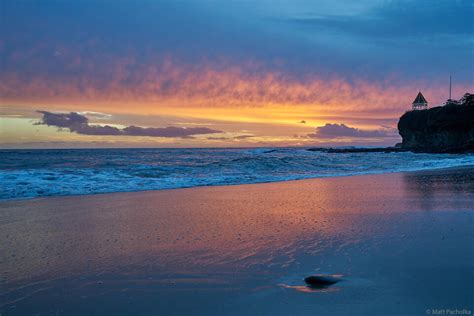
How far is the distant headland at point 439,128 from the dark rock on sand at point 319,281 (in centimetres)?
5982

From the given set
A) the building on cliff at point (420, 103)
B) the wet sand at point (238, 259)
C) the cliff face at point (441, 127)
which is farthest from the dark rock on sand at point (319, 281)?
the building on cliff at point (420, 103)

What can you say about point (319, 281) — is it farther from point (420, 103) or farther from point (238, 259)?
point (420, 103)

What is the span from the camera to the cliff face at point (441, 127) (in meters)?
64.1

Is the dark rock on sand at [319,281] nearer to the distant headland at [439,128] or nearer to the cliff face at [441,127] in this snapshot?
the distant headland at [439,128]

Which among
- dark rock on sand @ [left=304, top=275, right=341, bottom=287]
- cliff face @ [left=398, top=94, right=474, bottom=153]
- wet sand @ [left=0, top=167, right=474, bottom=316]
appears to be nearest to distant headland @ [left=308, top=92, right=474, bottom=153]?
cliff face @ [left=398, top=94, right=474, bottom=153]

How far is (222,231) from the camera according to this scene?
6.77 m

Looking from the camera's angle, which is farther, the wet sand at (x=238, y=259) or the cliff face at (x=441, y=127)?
the cliff face at (x=441, y=127)

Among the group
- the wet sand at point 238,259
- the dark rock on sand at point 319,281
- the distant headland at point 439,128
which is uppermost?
the distant headland at point 439,128

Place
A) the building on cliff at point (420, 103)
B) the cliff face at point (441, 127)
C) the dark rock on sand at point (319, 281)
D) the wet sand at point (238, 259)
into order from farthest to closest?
1. the building on cliff at point (420, 103)
2. the cliff face at point (441, 127)
3. the dark rock on sand at point (319, 281)
4. the wet sand at point (238, 259)

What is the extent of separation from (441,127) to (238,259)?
234ft

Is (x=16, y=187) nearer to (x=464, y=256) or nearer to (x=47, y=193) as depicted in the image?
(x=47, y=193)

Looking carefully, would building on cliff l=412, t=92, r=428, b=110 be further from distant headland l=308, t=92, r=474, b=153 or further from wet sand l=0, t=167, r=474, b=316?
wet sand l=0, t=167, r=474, b=316

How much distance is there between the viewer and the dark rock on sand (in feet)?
13.5

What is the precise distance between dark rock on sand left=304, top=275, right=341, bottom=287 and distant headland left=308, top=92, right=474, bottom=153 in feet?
196
